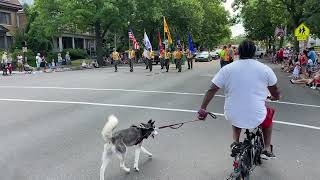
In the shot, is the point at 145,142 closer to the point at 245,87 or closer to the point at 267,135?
the point at 267,135

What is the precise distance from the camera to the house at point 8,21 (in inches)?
2103

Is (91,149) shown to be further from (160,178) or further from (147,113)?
(147,113)

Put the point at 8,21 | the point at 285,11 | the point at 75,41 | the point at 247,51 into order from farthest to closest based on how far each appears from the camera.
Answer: the point at 75,41, the point at 8,21, the point at 285,11, the point at 247,51

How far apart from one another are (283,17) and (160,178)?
45910mm

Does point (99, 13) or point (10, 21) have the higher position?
point (99, 13)

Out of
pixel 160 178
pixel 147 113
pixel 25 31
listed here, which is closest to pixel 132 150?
pixel 160 178

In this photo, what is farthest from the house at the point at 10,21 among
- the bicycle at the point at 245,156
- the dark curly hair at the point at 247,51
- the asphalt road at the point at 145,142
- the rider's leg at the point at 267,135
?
the dark curly hair at the point at 247,51

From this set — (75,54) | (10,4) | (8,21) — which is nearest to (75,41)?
(75,54)

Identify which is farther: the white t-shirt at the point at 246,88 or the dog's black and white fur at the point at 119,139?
the dog's black and white fur at the point at 119,139

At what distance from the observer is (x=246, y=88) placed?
5438 millimetres

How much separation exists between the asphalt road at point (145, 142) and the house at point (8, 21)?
129 ft

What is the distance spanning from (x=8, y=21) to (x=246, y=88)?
178 feet

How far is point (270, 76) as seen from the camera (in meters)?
5.50

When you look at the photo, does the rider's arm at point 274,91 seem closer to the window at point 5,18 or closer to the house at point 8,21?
the house at point 8,21
